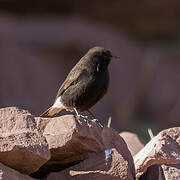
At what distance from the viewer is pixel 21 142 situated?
4.41m

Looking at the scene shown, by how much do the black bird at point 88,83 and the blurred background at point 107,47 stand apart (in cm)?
733

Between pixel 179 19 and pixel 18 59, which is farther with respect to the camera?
pixel 179 19

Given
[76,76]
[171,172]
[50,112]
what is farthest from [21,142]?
[50,112]

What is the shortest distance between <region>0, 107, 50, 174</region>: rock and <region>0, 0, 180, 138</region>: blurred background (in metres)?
10.0

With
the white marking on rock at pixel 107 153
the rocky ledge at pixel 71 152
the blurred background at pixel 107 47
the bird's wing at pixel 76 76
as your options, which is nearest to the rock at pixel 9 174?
the rocky ledge at pixel 71 152

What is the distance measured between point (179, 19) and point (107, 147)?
51.8 feet

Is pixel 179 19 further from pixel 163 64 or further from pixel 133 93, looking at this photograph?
pixel 133 93

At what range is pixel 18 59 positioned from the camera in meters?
17.0

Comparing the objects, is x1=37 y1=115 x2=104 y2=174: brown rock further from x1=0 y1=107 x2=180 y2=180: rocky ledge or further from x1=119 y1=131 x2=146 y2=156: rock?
x1=119 y1=131 x2=146 y2=156: rock

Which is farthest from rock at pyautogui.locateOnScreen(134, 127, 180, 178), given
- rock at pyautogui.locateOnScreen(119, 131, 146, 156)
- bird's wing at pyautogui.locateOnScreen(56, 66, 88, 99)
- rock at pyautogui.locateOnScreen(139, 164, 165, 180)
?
bird's wing at pyautogui.locateOnScreen(56, 66, 88, 99)

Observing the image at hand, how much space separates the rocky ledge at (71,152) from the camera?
4.44 metres

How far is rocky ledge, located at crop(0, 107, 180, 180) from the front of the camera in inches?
175

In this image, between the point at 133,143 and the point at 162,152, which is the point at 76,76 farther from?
the point at 162,152

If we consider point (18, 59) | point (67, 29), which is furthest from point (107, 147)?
point (67, 29)
